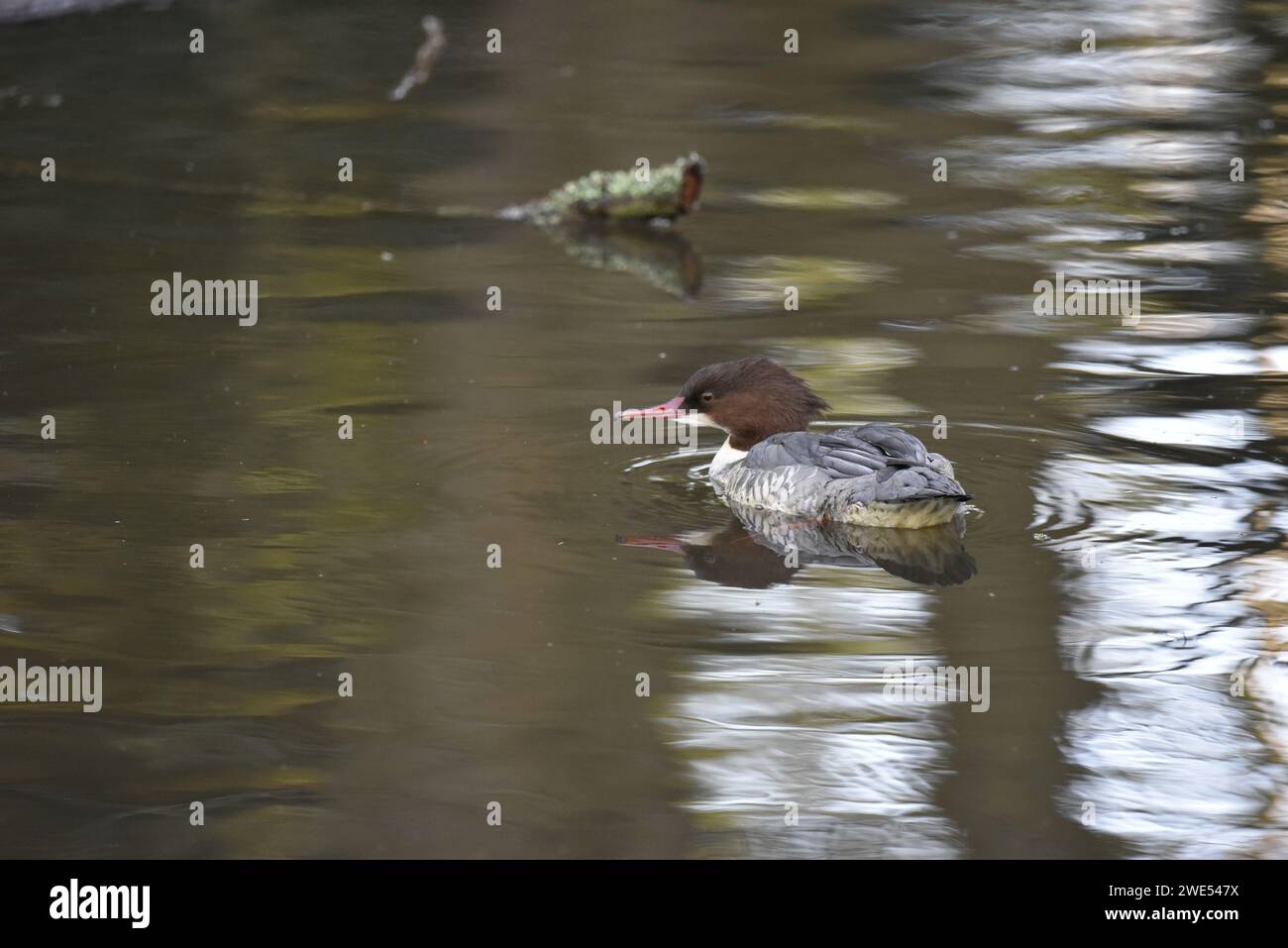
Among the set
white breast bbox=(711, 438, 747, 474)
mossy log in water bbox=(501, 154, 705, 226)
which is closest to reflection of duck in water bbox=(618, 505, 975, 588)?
white breast bbox=(711, 438, 747, 474)

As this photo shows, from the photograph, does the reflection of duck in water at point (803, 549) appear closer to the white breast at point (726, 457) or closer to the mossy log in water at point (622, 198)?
the white breast at point (726, 457)

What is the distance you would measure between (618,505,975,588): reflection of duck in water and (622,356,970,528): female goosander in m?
0.06

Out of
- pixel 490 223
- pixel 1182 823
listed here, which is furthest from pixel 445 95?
pixel 1182 823

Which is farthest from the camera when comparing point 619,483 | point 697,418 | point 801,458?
point 697,418

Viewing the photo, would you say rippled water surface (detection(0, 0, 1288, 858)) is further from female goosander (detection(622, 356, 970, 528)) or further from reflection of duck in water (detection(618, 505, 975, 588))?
female goosander (detection(622, 356, 970, 528))

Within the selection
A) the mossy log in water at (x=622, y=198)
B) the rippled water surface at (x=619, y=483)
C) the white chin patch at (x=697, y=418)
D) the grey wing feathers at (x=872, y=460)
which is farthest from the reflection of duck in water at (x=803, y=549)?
the mossy log in water at (x=622, y=198)

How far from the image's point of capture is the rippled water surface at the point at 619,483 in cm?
611

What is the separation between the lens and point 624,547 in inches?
317

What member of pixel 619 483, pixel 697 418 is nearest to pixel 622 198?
pixel 697 418

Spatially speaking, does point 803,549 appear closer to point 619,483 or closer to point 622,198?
point 619,483

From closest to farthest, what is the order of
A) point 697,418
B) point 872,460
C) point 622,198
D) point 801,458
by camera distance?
point 872,460
point 801,458
point 697,418
point 622,198

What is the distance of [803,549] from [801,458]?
45cm

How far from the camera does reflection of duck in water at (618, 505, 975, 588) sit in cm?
788

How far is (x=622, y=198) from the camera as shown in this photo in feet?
46.4
